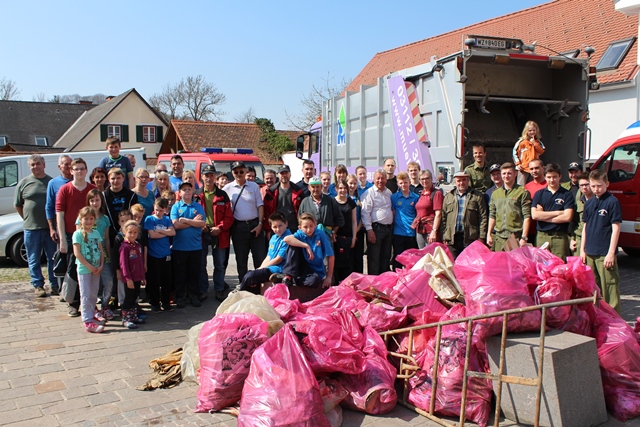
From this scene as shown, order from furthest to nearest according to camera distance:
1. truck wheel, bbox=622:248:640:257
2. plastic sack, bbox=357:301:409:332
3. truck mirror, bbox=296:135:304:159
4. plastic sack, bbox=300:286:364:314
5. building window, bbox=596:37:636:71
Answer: building window, bbox=596:37:636:71 < truck mirror, bbox=296:135:304:159 < truck wheel, bbox=622:248:640:257 < plastic sack, bbox=300:286:364:314 < plastic sack, bbox=357:301:409:332

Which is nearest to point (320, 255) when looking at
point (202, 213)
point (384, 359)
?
point (202, 213)

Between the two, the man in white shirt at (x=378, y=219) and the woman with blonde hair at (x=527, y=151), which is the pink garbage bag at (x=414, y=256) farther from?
the woman with blonde hair at (x=527, y=151)

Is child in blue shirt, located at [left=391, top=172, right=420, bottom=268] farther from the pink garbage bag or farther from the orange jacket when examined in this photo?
the pink garbage bag

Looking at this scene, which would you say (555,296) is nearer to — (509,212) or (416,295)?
(416,295)

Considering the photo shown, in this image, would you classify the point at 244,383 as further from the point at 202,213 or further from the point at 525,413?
the point at 202,213

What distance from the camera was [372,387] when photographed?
12.5ft

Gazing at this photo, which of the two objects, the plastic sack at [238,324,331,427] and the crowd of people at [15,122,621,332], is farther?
the crowd of people at [15,122,621,332]

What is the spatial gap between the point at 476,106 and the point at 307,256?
4387 millimetres

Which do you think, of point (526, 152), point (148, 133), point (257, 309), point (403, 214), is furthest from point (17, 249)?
point (148, 133)

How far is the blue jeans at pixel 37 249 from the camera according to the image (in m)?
7.16

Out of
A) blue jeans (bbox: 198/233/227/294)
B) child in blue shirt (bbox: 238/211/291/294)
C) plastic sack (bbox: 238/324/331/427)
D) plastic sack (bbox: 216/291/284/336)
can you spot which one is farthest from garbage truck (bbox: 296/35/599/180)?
plastic sack (bbox: 238/324/331/427)

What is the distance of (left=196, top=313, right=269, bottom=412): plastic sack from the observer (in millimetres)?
3824

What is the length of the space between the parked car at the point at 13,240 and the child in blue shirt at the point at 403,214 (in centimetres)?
626

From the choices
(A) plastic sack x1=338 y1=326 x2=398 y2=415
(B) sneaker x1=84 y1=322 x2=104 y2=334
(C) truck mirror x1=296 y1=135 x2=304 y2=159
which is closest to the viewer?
(A) plastic sack x1=338 y1=326 x2=398 y2=415
